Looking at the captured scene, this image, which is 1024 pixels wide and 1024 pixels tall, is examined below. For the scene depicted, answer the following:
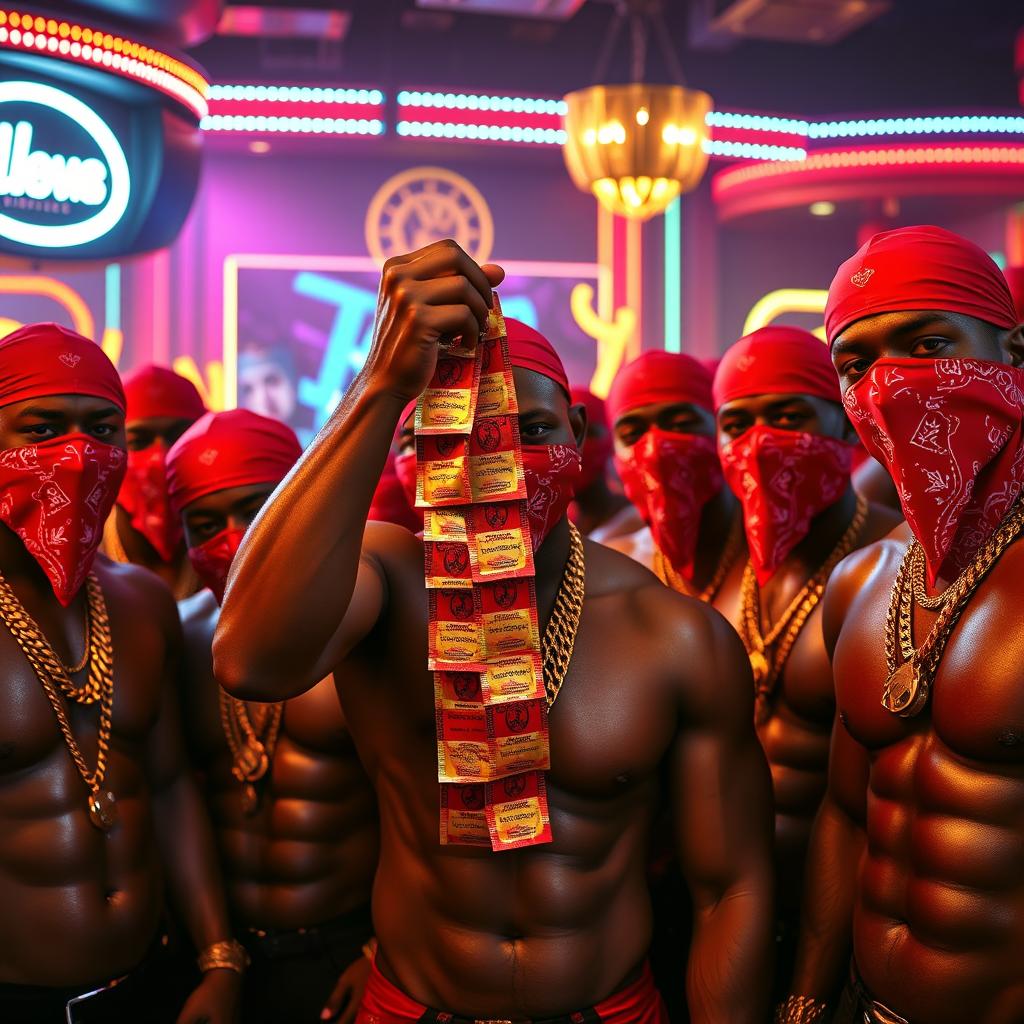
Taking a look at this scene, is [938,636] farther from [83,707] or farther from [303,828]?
[83,707]

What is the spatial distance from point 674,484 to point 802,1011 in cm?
157

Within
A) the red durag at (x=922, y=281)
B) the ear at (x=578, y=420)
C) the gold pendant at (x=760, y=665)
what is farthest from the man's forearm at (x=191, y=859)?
the red durag at (x=922, y=281)

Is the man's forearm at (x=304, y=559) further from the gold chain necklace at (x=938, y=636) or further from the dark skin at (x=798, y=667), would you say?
the dark skin at (x=798, y=667)

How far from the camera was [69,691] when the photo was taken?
257cm

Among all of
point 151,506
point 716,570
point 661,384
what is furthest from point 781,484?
point 151,506

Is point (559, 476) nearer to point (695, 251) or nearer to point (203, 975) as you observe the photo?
point (203, 975)

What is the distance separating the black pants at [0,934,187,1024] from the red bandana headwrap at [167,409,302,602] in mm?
826

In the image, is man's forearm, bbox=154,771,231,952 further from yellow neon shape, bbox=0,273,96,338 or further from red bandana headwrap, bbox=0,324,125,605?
yellow neon shape, bbox=0,273,96,338

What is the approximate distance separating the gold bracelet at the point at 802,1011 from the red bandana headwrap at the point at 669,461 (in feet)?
4.41

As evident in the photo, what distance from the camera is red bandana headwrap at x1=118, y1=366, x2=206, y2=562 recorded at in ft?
12.2

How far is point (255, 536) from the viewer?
1764mm

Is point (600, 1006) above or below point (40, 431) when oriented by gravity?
below

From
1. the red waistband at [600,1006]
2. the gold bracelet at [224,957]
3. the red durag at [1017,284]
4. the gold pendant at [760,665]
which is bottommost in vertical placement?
the gold bracelet at [224,957]

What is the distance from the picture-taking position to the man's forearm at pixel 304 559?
5.68 feet
